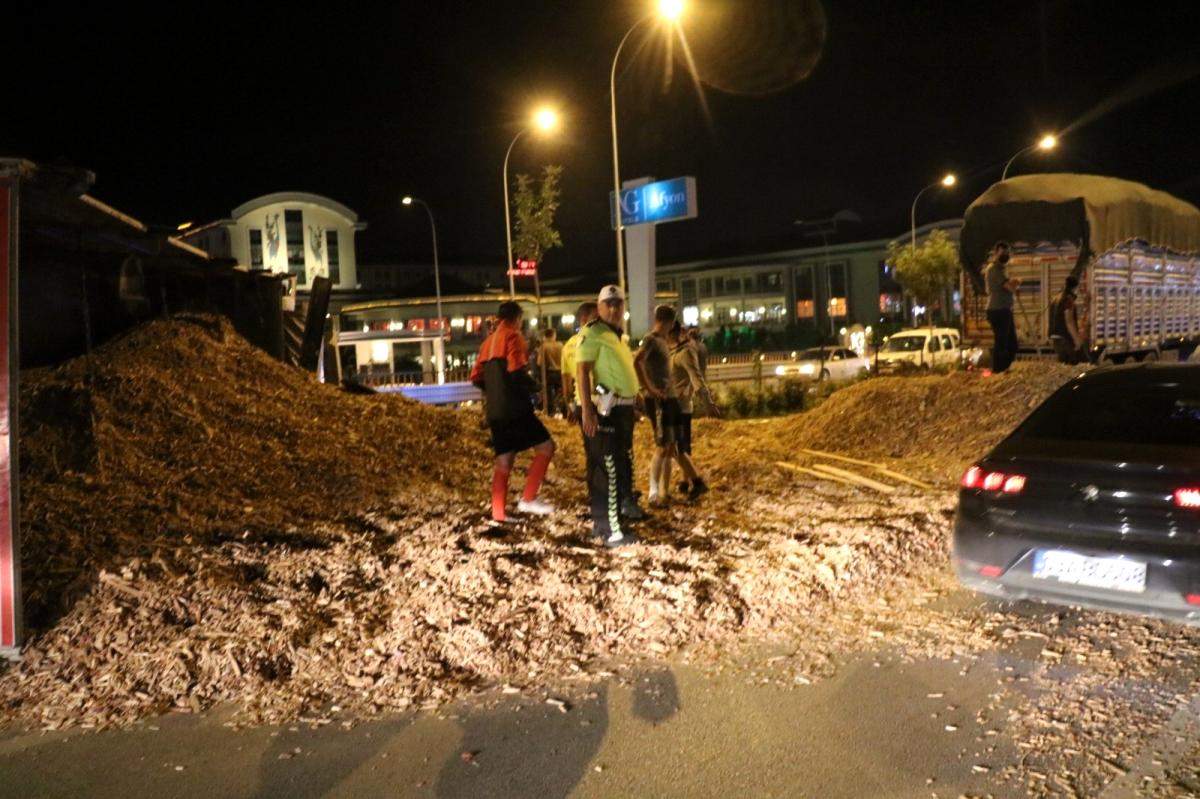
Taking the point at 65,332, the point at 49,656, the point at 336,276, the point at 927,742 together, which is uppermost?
the point at 336,276

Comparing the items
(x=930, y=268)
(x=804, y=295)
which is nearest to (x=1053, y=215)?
(x=930, y=268)

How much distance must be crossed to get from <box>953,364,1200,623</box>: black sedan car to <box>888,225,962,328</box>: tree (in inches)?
1480

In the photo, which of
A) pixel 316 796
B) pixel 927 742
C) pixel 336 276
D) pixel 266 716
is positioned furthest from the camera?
pixel 336 276

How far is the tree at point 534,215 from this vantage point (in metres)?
31.8

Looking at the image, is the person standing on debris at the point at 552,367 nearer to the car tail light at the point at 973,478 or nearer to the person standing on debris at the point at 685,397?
the person standing on debris at the point at 685,397

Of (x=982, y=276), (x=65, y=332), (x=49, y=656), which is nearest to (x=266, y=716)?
(x=49, y=656)

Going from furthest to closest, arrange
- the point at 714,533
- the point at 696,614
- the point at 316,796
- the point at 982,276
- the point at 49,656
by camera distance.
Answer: the point at 982,276 < the point at 714,533 < the point at 696,614 < the point at 49,656 < the point at 316,796

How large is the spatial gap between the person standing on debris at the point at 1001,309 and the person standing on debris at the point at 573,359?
18.0ft

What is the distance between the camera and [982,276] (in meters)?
15.6

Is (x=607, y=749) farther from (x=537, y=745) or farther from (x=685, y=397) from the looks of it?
(x=685, y=397)

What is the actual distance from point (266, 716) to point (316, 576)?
54.8 inches

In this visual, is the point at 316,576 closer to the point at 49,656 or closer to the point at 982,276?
the point at 49,656

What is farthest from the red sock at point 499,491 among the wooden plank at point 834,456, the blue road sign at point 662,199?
the blue road sign at point 662,199

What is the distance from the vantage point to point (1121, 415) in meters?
5.69
